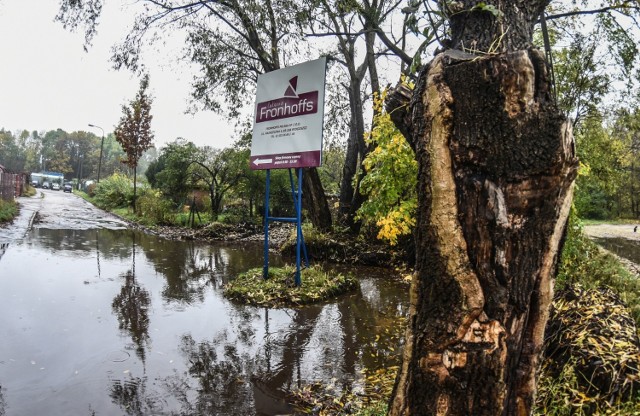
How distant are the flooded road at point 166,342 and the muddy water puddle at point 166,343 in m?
0.02

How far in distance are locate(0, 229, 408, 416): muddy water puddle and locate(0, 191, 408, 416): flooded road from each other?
0.05 ft

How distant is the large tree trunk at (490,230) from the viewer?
169 cm

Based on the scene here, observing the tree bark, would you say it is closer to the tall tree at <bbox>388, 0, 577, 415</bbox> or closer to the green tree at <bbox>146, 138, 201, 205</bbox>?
the green tree at <bbox>146, 138, 201, 205</bbox>

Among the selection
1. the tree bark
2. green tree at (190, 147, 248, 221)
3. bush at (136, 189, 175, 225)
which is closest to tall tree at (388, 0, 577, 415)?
the tree bark

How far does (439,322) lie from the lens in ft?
5.86

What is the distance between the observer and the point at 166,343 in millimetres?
4836

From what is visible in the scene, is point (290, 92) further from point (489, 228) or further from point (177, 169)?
point (177, 169)

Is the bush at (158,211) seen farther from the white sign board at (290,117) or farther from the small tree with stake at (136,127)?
the white sign board at (290,117)

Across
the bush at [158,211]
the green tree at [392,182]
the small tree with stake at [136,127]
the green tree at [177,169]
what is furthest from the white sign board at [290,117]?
the small tree with stake at [136,127]

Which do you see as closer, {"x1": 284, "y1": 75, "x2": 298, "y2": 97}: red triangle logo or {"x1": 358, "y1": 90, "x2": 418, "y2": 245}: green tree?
{"x1": 284, "y1": 75, "x2": 298, "y2": 97}: red triangle logo

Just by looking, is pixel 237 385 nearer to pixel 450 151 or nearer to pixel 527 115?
pixel 450 151

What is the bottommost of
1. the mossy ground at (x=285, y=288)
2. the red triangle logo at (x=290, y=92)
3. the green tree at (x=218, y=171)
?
the mossy ground at (x=285, y=288)

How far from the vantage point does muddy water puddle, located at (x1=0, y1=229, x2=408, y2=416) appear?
3.54m

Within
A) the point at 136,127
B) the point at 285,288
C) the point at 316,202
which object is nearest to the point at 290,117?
the point at 285,288
